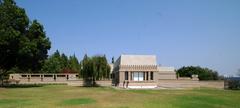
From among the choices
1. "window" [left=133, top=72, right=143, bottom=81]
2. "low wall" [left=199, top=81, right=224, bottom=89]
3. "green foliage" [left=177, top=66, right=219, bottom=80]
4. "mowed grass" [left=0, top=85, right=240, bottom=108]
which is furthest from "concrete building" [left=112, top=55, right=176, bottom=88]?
"green foliage" [left=177, top=66, right=219, bottom=80]

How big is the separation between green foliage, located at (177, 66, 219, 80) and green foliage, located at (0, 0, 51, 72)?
171ft

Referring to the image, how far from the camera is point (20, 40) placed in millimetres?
47688

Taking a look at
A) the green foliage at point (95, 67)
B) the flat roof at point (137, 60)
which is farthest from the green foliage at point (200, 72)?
the green foliage at point (95, 67)

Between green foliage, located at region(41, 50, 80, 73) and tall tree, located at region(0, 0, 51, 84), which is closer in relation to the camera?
tall tree, located at region(0, 0, 51, 84)

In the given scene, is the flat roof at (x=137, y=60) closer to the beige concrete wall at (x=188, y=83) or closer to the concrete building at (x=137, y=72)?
the concrete building at (x=137, y=72)

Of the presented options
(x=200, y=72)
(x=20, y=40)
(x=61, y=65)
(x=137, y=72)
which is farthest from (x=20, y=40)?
(x=61, y=65)

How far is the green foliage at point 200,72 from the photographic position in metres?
91.9

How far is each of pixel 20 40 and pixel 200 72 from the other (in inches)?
2336

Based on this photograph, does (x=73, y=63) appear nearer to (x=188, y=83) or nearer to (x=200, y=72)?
(x=200, y=72)

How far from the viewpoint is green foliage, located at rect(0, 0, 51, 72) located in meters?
46.9

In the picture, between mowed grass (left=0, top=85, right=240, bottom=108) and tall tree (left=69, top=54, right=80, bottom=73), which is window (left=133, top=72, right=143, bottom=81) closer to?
mowed grass (left=0, top=85, right=240, bottom=108)

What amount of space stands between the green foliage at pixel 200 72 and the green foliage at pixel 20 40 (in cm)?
5202

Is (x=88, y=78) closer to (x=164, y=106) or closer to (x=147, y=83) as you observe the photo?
(x=147, y=83)

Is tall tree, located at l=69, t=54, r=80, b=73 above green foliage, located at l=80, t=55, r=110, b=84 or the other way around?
above
